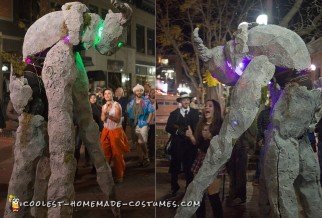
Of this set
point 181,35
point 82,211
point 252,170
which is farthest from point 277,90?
point 181,35

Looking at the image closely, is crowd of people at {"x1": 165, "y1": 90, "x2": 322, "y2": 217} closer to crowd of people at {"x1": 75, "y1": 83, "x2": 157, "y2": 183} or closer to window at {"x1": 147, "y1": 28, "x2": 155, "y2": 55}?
crowd of people at {"x1": 75, "y1": 83, "x2": 157, "y2": 183}

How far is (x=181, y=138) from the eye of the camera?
5160 mm

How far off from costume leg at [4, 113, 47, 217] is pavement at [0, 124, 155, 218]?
1009 millimetres

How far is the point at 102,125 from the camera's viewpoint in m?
5.68

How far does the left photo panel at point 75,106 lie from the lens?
11.0 ft

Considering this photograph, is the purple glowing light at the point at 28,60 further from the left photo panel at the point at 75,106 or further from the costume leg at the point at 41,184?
the costume leg at the point at 41,184

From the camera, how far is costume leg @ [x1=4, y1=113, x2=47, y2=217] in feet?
12.3

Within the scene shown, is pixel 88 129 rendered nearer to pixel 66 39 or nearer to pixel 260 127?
pixel 66 39

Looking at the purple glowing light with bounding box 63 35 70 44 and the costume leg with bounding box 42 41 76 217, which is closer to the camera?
the costume leg with bounding box 42 41 76 217

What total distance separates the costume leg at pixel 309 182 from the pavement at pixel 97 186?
5.93 feet

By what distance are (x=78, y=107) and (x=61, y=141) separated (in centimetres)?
77

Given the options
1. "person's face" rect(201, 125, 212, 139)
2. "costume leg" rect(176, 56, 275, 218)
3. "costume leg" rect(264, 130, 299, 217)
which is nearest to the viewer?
"costume leg" rect(176, 56, 275, 218)

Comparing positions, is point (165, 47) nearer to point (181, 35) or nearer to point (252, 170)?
point (181, 35)

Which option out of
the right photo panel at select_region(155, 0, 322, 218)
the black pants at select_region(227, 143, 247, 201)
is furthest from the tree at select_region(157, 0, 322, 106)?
the right photo panel at select_region(155, 0, 322, 218)
